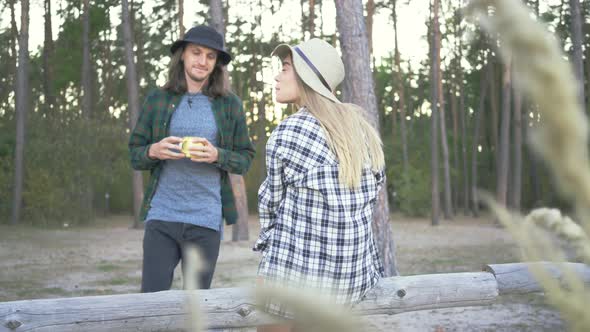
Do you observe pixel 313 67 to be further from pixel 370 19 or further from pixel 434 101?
pixel 370 19

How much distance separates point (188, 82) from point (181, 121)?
245mm

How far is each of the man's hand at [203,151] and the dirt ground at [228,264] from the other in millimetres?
1988

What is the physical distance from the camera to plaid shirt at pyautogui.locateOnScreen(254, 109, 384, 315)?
2971mm

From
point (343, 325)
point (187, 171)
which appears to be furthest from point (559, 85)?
point (187, 171)

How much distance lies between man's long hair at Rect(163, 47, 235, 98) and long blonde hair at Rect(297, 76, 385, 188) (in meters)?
0.98

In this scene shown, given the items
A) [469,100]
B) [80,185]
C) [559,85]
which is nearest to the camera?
[559,85]

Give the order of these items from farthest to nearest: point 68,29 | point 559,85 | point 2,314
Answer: point 68,29 → point 2,314 → point 559,85

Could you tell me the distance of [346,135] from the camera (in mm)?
2969

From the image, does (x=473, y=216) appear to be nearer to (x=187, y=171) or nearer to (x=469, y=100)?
(x=469, y=100)

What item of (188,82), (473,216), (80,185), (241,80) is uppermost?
(241,80)

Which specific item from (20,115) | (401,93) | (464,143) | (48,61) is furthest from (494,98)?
(20,115)

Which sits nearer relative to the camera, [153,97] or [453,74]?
[153,97]

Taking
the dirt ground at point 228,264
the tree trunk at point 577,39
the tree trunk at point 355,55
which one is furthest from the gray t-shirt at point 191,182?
the tree trunk at point 577,39

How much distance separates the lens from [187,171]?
3805 millimetres
